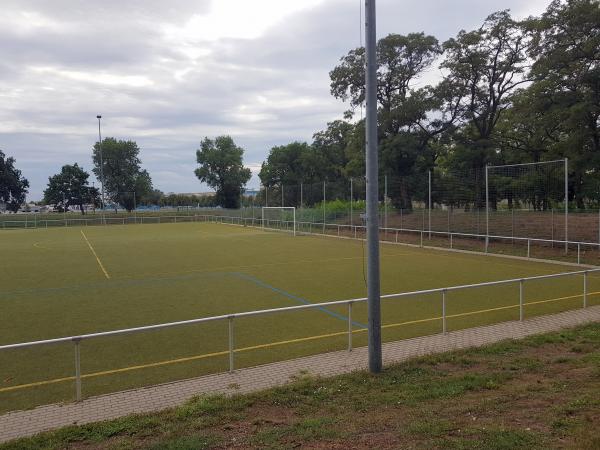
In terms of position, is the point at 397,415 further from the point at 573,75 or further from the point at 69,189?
the point at 69,189

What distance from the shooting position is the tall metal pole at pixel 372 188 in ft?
20.9

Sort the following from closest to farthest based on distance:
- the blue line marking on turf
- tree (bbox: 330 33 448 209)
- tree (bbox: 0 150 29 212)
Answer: the blue line marking on turf
tree (bbox: 330 33 448 209)
tree (bbox: 0 150 29 212)

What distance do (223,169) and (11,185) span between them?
34.4 metres

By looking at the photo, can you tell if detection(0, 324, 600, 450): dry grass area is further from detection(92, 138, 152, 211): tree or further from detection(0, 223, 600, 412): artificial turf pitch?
detection(92, 138, 152, 211): tree

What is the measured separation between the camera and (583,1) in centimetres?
2438

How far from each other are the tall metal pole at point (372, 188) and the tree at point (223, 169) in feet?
264

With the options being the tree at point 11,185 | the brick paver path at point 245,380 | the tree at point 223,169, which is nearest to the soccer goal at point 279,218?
the brick paver path at point 245,380

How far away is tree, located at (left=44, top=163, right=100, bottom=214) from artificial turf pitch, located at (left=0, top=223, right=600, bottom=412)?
61.1 metres

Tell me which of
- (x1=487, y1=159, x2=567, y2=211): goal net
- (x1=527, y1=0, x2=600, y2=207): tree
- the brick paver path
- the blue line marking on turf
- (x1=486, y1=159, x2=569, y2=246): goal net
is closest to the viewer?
the brick paver path

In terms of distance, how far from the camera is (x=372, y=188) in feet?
21.5

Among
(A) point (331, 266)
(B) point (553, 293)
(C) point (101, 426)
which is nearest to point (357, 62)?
(A) point (331, 266)

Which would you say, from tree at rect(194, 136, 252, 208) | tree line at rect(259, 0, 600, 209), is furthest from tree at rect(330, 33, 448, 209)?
tree at rect(194, 136, 252, 208)

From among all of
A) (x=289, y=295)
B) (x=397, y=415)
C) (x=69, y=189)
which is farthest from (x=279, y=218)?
(x=69, y=189)

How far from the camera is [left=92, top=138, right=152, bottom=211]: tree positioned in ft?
285
